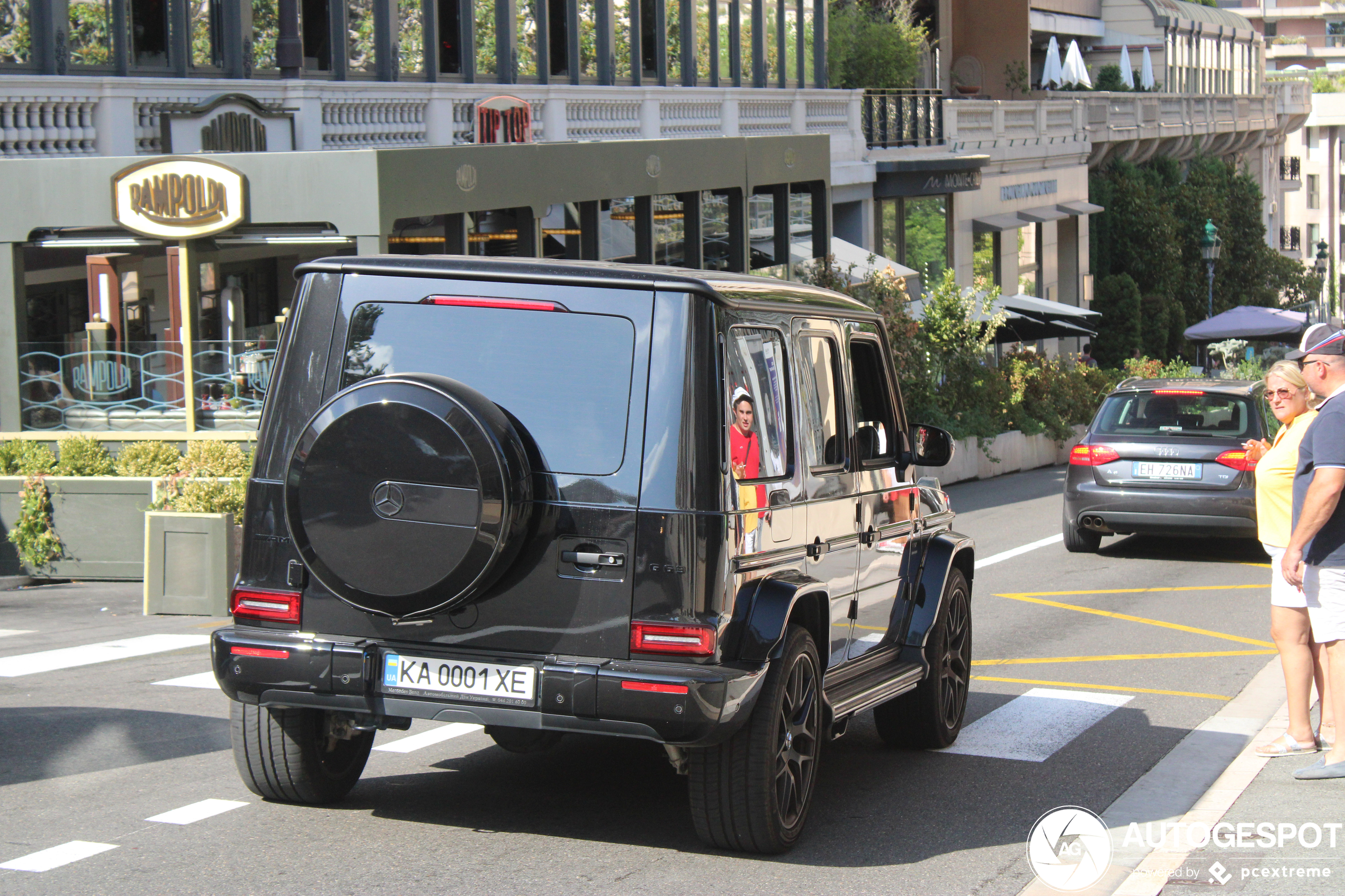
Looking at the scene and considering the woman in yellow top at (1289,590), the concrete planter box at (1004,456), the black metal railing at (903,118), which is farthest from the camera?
the black metal railing at (903,118)

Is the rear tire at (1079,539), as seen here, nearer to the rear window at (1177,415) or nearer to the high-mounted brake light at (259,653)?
the rear window at (1177,415)

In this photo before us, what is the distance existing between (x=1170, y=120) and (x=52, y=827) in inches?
2135

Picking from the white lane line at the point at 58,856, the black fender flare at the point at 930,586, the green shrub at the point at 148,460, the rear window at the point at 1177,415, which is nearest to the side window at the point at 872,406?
the black fender flare at the point at 930,586

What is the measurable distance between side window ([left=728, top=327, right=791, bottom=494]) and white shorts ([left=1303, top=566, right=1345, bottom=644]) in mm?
2419

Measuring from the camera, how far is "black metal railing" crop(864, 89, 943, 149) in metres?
35.3

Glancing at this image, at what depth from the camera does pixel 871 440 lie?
7199 millimetres

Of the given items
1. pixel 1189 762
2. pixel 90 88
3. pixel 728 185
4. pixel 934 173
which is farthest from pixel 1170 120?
pixel 1189 762

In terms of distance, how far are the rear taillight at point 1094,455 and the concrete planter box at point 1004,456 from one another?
18.2ft

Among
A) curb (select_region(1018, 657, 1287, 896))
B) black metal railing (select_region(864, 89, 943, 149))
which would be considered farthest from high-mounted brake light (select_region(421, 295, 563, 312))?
black metal railing (select_region(864, 89, 943, 149))

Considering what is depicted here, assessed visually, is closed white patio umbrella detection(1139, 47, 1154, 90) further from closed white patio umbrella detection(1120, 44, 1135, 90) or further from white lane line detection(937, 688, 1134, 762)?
white lane line detection(937, 688, 1134, 762)

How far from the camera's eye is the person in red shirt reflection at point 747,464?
574 cm

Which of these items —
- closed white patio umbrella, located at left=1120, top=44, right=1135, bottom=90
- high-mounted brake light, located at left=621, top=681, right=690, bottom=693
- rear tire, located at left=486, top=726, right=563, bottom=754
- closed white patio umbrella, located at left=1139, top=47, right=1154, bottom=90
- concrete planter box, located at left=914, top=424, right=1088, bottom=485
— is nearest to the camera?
high-mounted brake light, located at left=621, top=681, right=690, bottom=693

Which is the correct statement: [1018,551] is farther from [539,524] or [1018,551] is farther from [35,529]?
[539,524]

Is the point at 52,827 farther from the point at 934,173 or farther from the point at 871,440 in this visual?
the point at 934,173
